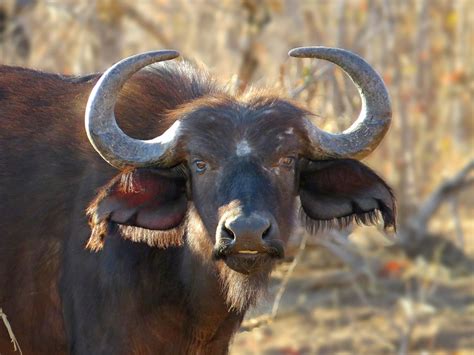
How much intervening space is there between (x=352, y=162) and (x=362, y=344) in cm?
528

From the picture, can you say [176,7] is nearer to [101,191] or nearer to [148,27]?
[148,27]

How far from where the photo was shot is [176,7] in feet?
49.8

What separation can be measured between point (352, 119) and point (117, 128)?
3830 millimetres

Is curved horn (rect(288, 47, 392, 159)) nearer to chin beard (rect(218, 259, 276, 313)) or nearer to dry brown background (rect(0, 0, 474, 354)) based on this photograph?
chin beard (rect(218, 259, 276, 313))

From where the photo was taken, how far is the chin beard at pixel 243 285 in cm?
578

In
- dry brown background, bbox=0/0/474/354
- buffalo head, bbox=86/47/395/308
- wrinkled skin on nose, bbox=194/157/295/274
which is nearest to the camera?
wrinkled skin on nose, bbox=194/157/295/274

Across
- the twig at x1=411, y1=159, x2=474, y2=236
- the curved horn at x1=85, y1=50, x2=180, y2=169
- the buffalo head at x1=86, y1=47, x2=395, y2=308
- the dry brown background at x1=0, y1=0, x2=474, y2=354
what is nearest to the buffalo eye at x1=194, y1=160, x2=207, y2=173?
the buffalo head at x1=86, y1=47, x2=395, y2=308

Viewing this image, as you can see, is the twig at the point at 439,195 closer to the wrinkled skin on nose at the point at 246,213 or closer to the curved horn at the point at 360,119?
the curved horn at the point at 360,119

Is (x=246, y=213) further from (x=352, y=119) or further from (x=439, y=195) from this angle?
(x=439, y=195)

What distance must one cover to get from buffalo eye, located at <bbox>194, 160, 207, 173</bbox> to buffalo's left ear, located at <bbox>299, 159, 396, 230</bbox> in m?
0.56

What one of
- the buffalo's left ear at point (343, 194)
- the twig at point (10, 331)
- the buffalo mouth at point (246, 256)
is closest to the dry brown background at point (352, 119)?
the buffalo's left ear at point (343, 194)

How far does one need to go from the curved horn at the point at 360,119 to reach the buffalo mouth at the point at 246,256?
2.36 feet

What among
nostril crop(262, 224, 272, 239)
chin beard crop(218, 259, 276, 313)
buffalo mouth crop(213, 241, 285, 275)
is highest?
nostril crop(262, 224, 272, 239)

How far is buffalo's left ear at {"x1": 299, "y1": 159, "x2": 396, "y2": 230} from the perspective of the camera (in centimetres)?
603
